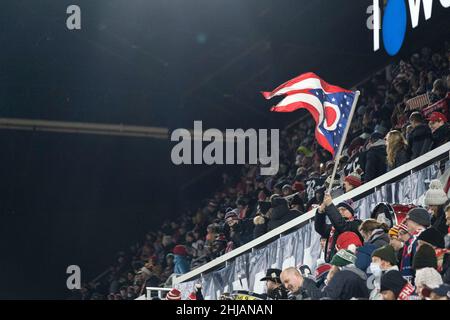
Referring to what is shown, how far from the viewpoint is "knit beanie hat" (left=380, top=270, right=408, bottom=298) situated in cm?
632

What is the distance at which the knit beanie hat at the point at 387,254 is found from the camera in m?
6.72

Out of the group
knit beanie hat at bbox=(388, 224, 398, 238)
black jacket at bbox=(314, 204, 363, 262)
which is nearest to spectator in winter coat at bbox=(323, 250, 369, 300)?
knit beanie hat at bbox=(388, 224, 398, 238)

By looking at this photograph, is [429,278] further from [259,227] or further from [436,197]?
[259,227]

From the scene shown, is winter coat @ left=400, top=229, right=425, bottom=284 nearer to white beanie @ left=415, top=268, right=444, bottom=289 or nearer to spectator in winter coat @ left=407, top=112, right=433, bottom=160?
white beanie @ left=415, top=268, right=444, bottom=289

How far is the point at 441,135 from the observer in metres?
9.19

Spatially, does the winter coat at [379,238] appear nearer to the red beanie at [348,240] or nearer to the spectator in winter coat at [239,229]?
the red beanie at [348,240]

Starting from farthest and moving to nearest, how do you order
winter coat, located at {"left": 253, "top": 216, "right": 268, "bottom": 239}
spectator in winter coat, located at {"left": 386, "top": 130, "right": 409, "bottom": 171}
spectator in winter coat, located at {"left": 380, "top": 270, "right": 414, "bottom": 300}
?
1. winter coat, located at {"left": 253, "top": 216, "right": 268, "bottom": 239}
2. spectator in winter coat, located at {"left": 386, "top": 130, "right": 409, "bottom": 171}
3. spectator in winter coat, located at {"left": 380, "top": 270, "right": 414, "bottom": 300}

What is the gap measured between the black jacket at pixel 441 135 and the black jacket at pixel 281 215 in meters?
2.45

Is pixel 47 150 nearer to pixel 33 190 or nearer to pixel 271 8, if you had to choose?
pixel 33 190

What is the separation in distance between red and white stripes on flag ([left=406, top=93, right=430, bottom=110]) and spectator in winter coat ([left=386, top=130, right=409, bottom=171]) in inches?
77.4

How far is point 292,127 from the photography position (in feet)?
68.5

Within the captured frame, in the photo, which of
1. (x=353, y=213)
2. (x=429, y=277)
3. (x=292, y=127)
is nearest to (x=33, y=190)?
(x=292, y=127)

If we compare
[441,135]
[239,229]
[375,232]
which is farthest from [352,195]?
[239,229]

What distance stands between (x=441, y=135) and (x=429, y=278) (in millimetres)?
3190
